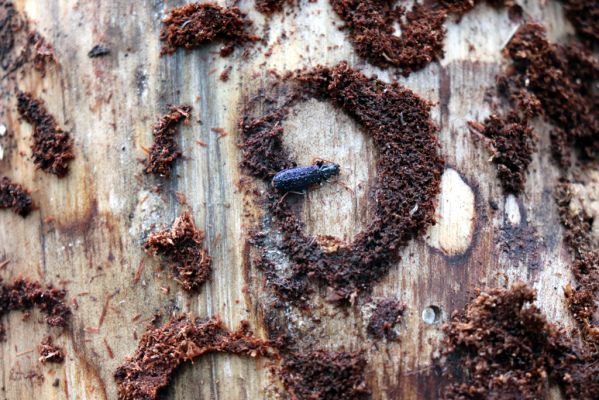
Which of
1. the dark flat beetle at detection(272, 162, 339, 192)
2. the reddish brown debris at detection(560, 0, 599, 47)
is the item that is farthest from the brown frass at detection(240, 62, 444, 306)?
the reddish brown debris at detection(560, 0, 599, 47)

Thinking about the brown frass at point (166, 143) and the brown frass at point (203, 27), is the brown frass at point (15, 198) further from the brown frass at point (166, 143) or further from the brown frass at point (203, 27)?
the brown frass at point (203, 27)

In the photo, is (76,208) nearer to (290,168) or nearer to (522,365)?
(290,168)

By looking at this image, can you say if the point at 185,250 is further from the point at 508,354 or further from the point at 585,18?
the point at 585,18

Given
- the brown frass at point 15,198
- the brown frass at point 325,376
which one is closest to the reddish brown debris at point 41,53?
Result: the brown frass at point 15,198

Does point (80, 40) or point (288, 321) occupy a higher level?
point (80, 40)

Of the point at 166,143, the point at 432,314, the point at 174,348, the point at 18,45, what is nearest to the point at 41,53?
the point at 18,45

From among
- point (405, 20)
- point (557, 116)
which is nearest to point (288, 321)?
point (405, 20)
